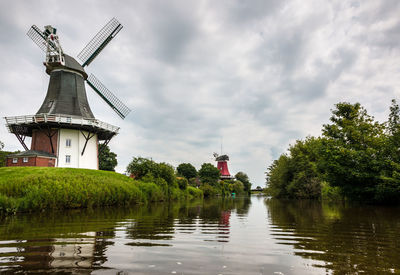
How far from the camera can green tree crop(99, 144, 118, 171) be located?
61.2m

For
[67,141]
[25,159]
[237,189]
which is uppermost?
[67,141]

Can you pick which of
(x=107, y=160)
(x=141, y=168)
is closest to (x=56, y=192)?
(x=141, y=168)

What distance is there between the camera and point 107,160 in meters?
62.4

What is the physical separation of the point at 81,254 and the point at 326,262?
15.6 ft

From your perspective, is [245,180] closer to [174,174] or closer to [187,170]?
[187,170]

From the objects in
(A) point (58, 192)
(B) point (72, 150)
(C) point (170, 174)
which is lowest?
(A) point (58, 192)

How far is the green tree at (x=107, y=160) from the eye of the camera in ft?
201

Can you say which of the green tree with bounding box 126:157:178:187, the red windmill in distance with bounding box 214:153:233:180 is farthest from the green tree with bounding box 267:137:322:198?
the red windmill in distance with bounding box 214:153:233:180

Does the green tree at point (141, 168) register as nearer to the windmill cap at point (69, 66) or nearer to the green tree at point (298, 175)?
the windmill cap at point (69, 66)

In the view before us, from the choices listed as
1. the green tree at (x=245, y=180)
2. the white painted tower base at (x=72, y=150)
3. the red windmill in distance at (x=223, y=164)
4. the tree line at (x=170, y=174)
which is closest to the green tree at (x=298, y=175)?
the tree line at (x=170, y=174)

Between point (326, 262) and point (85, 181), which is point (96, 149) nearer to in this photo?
point (85, 181)

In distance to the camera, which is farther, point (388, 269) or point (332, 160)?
point (332, 160)

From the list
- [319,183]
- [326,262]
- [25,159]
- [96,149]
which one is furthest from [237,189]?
[326,262]

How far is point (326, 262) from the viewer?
490cm
